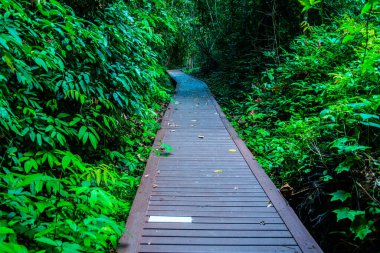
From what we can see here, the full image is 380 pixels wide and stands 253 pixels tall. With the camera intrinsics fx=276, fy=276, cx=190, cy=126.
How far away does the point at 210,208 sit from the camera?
3.32m

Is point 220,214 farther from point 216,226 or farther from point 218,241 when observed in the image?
point 218,241

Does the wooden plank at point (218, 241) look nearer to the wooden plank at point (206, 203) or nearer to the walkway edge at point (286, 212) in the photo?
the walkway edge at point (286, 212)

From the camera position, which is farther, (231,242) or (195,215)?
(195,215)

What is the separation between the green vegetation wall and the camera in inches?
85.2

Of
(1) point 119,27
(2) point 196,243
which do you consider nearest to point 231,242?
(2) point 196,243

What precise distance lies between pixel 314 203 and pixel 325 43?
6.18 metres

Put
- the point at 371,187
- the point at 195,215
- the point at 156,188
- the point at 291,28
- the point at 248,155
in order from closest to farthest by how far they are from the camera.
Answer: the point at 371,187 < the point at 195,215 < the point at 156,188 < the point at 248,155 < the point at 291,28

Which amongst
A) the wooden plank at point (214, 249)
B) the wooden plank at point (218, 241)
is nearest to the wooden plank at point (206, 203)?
the wooden plank at point (218, 241)

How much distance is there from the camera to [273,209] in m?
3.33

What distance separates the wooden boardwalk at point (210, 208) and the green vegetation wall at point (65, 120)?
1.02 ft

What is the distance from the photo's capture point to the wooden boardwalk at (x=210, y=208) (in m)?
2.68

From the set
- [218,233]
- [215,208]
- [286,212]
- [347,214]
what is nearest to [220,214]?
[215,208]

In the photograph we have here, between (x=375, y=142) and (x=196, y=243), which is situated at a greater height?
(x=375, y=142)

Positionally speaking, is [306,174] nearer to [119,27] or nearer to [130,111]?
[130,111]
